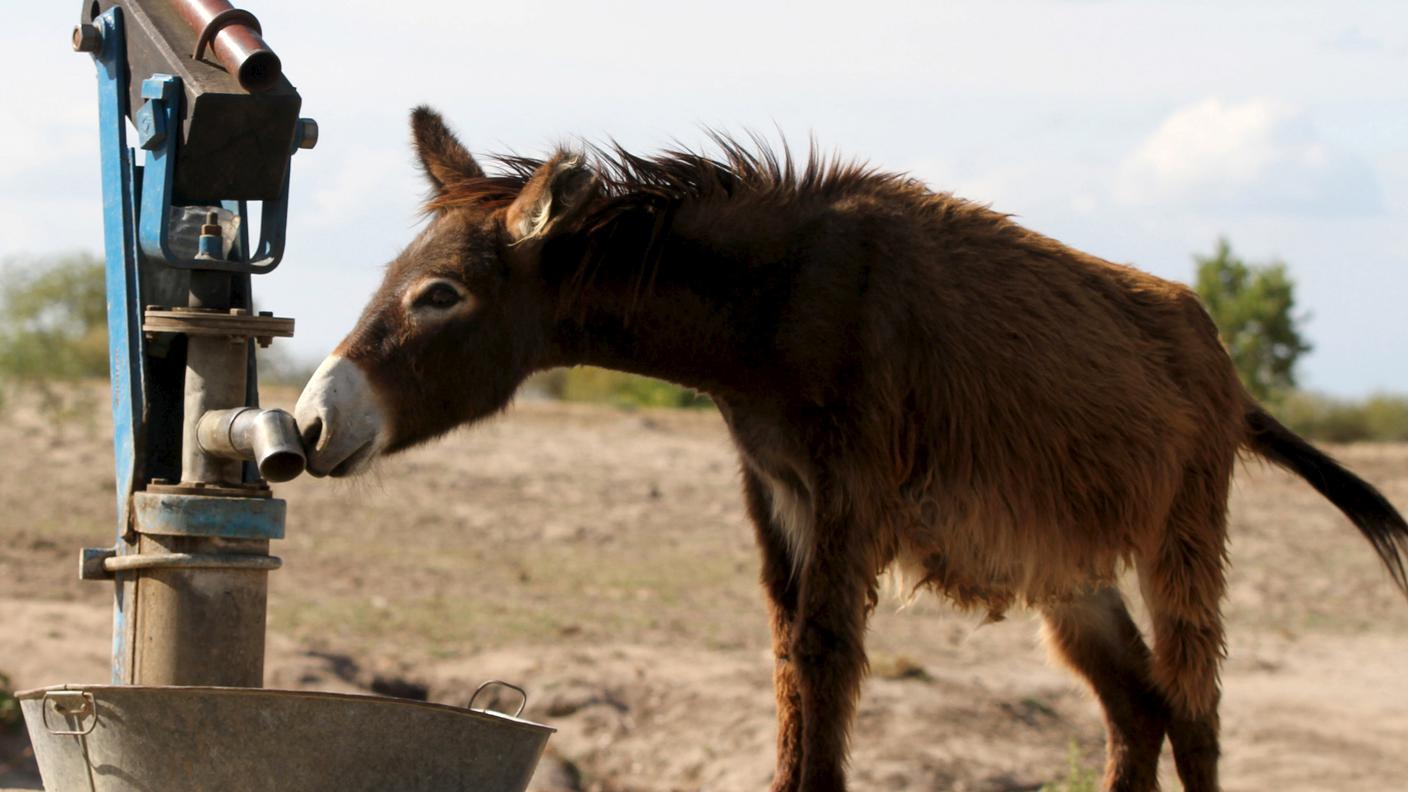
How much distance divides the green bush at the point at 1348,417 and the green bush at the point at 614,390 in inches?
335

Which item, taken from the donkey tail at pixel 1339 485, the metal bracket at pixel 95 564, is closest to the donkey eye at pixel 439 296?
the metal bracket at pixel 95 564

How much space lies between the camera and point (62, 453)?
1373cm

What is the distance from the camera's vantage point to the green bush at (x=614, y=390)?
2022 cm

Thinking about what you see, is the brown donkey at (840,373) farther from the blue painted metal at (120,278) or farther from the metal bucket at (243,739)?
the metal bucket at (243,739)

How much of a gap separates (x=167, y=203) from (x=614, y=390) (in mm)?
18476

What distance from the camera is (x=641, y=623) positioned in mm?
10219

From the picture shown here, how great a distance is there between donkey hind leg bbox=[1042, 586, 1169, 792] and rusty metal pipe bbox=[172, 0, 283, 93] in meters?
3.15

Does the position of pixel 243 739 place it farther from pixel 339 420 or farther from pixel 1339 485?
pixel 1339 485

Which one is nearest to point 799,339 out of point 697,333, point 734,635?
point 697,333

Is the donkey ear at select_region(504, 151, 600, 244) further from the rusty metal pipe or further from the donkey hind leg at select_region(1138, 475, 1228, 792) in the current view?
the donkey hind leg at select_region(1138, 475, 1228, 792)

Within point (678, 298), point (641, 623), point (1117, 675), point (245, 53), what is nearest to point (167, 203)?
point (245, 53)

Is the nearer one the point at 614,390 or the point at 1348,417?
the point at 614,390

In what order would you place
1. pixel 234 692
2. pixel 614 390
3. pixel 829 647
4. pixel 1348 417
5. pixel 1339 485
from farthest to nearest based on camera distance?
1. pixel 1348 417
2. pixel 614 390
3. pixel 1339 485
4. pixel 829 647
5. pixel 234 692

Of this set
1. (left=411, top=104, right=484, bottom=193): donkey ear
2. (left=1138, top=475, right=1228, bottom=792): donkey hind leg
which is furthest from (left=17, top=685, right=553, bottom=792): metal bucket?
(left=1138, top=475, right=1228, bottom=792): donkey hind leg
